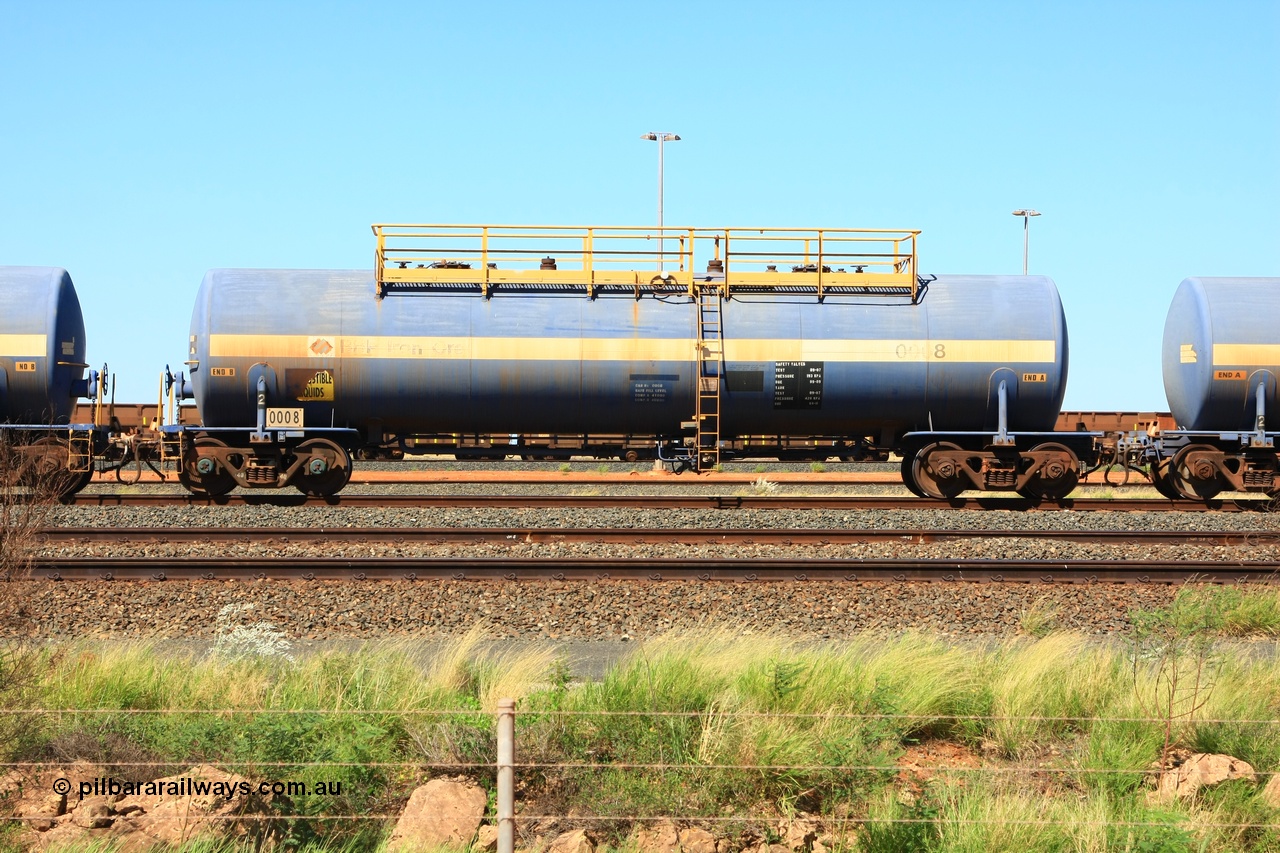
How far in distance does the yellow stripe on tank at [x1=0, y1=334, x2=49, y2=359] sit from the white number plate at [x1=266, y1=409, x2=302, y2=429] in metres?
4.72

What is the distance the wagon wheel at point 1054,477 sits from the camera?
18.6m

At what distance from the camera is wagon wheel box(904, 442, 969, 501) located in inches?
738

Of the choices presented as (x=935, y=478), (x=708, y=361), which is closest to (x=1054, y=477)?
(x=935, y=478)

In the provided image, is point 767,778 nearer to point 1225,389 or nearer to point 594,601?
point 594,601

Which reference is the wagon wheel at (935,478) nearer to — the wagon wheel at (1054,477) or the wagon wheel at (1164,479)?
the wagon wheel at (1054,477)

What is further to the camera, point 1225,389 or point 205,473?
point 1225,389

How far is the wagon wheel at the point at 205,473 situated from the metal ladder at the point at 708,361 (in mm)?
8429

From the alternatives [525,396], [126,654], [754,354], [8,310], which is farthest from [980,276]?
[8,310]

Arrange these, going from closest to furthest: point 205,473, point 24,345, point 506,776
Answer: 1. point 506,776
2. point 205,473
3. point 24,345

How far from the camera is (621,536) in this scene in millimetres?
14797

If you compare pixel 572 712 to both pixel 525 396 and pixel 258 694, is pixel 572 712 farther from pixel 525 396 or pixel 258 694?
pixel 525 396

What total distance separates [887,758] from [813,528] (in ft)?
32.4

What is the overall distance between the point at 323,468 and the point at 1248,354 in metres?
16.8

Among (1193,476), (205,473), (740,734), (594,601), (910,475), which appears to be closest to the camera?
(740,734)
